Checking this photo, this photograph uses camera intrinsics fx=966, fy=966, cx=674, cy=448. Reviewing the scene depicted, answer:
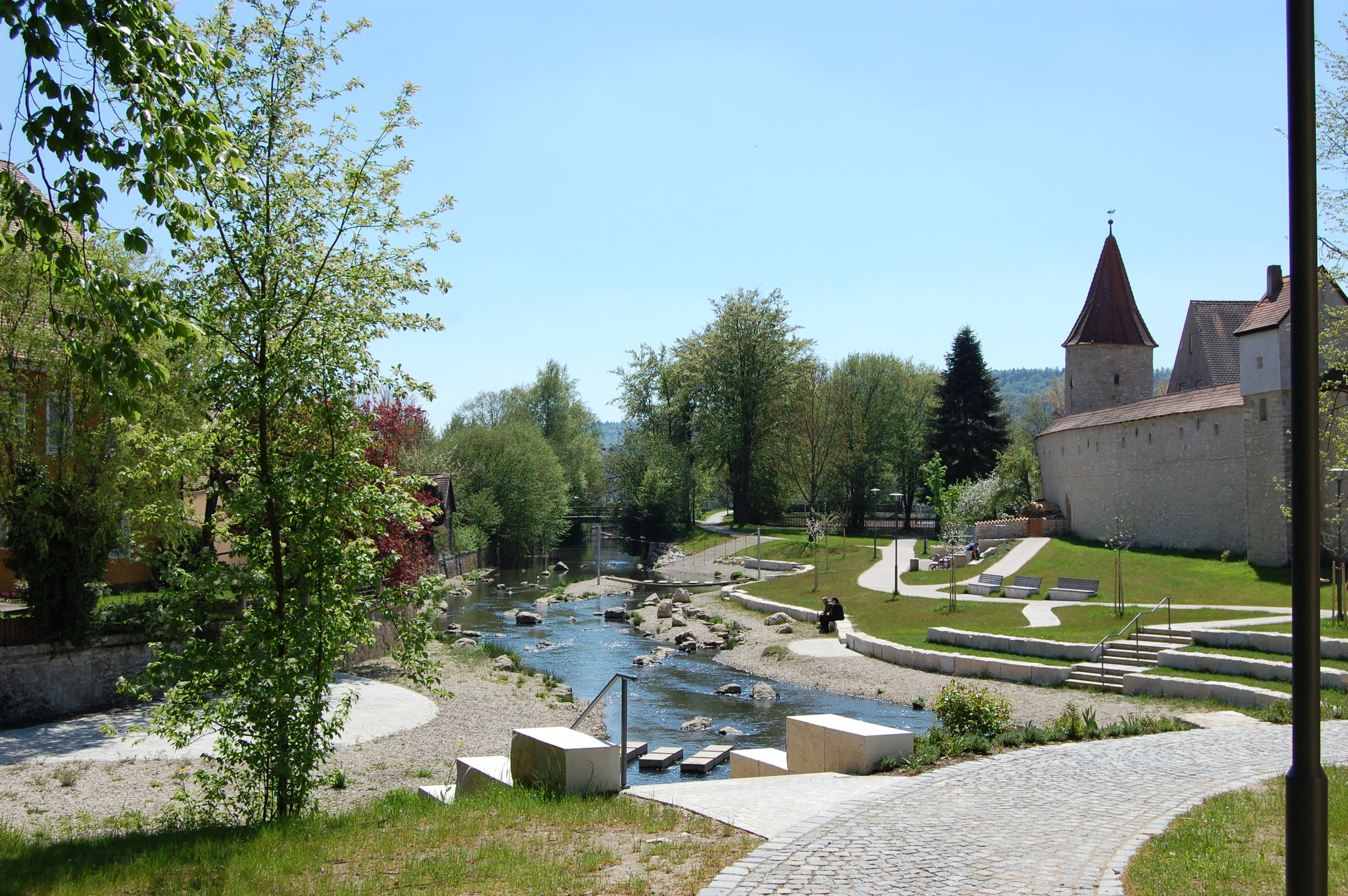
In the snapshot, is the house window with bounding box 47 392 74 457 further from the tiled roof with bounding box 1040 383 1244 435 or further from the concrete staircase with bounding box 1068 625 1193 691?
the tiled roof with bounding box 1040 383 1244 435

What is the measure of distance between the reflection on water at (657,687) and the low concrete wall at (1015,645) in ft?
13.4

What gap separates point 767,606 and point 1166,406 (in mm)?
17366

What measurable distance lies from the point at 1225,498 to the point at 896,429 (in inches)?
1331

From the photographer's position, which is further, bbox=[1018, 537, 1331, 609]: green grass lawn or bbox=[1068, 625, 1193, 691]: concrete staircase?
bbox=[1018, 537, 1331, 609]: green grass lawn

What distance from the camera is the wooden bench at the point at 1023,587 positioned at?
102 ft

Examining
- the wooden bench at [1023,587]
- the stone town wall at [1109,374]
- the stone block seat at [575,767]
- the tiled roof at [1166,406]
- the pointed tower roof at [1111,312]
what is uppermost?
the pointed tower roof at [1111,312]

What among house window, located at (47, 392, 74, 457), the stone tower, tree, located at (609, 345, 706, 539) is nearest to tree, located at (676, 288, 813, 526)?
tree, located at (609, 345, 706, 539)

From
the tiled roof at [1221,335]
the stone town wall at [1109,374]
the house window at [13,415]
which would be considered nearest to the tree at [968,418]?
the stone town wall at [1109,374]

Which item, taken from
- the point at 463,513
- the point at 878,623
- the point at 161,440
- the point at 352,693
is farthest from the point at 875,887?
the point at 463,513

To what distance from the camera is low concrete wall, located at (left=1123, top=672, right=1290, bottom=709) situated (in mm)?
16375

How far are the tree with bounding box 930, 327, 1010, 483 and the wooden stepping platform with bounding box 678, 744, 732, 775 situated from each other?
146ft

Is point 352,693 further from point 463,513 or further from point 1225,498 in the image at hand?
point 463,513

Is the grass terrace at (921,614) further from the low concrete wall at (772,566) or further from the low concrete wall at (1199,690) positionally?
the low concrete wall at (1199,690)

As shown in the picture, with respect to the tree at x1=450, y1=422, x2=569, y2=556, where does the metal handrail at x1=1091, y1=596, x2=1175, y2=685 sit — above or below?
below
